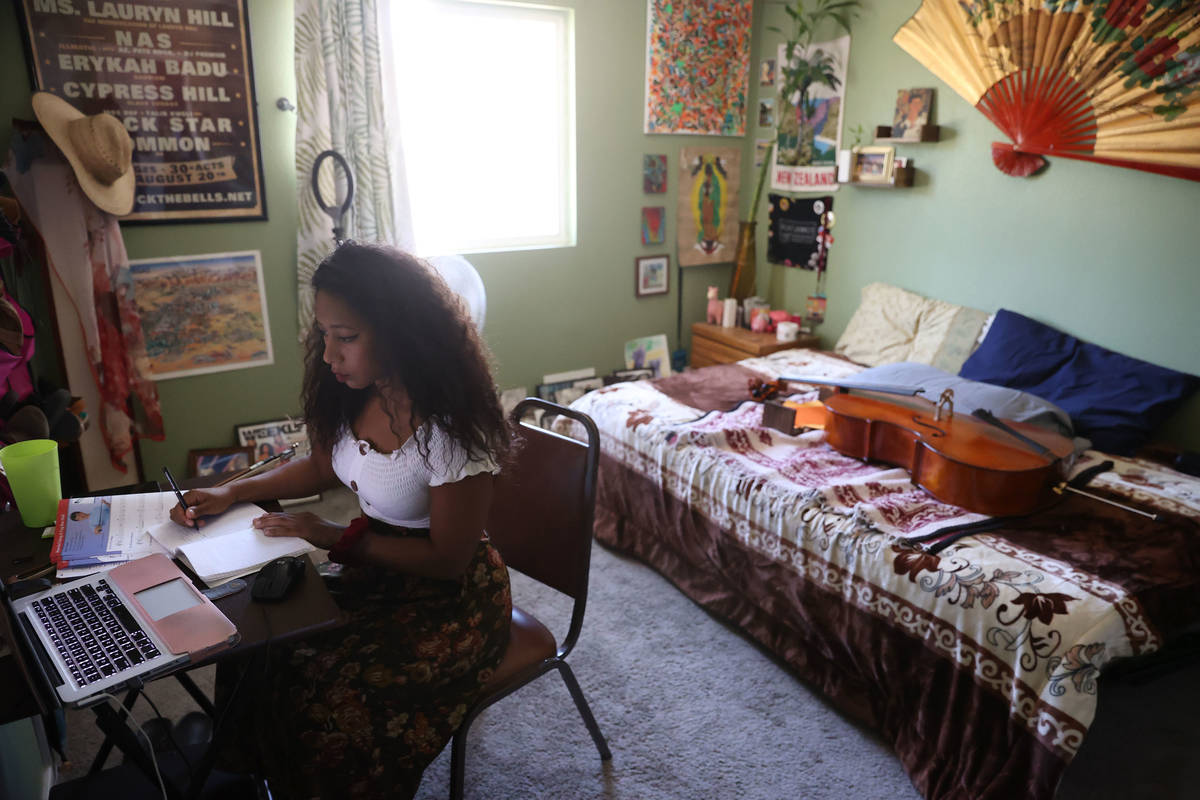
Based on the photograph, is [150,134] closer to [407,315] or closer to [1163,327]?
[407,315]

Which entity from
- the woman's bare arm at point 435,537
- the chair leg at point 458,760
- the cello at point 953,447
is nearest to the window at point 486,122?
the cello at point 953,447

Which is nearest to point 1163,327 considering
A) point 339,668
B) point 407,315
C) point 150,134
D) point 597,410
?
point 597,410

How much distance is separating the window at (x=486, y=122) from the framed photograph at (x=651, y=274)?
1.38ft

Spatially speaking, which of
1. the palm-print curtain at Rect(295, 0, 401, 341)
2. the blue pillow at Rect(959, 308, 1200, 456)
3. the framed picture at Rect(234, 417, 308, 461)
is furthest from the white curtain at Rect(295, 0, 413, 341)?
the blue pillow at Rect(959, 308, 1200, 456)

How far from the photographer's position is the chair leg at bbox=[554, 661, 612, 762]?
1735 mm

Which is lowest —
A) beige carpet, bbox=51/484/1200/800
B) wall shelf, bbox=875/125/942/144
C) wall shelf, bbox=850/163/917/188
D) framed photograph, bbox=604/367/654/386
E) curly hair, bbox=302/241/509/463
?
beige carpet, bbox=51/484/1200/800

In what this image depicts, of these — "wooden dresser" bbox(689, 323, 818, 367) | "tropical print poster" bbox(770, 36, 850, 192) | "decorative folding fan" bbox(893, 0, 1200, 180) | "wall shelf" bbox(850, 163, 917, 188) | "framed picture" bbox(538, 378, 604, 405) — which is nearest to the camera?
"decorative folding fan" bbox(893, 0, 1200, 180)

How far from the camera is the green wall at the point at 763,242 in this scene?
8.43 ft

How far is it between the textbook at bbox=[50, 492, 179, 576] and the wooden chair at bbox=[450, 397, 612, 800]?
0.65 m

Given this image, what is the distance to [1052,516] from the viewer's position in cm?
200

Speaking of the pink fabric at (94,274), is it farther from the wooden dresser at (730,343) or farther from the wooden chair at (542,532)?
the wooden dresser at (730,343)

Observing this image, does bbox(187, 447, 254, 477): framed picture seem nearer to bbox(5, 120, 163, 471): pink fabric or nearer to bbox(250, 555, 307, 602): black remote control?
bbox(5, 120, 163, 471): pink fabric

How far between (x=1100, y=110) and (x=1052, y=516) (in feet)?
4.85

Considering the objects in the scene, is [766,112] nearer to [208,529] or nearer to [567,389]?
[567,389]
